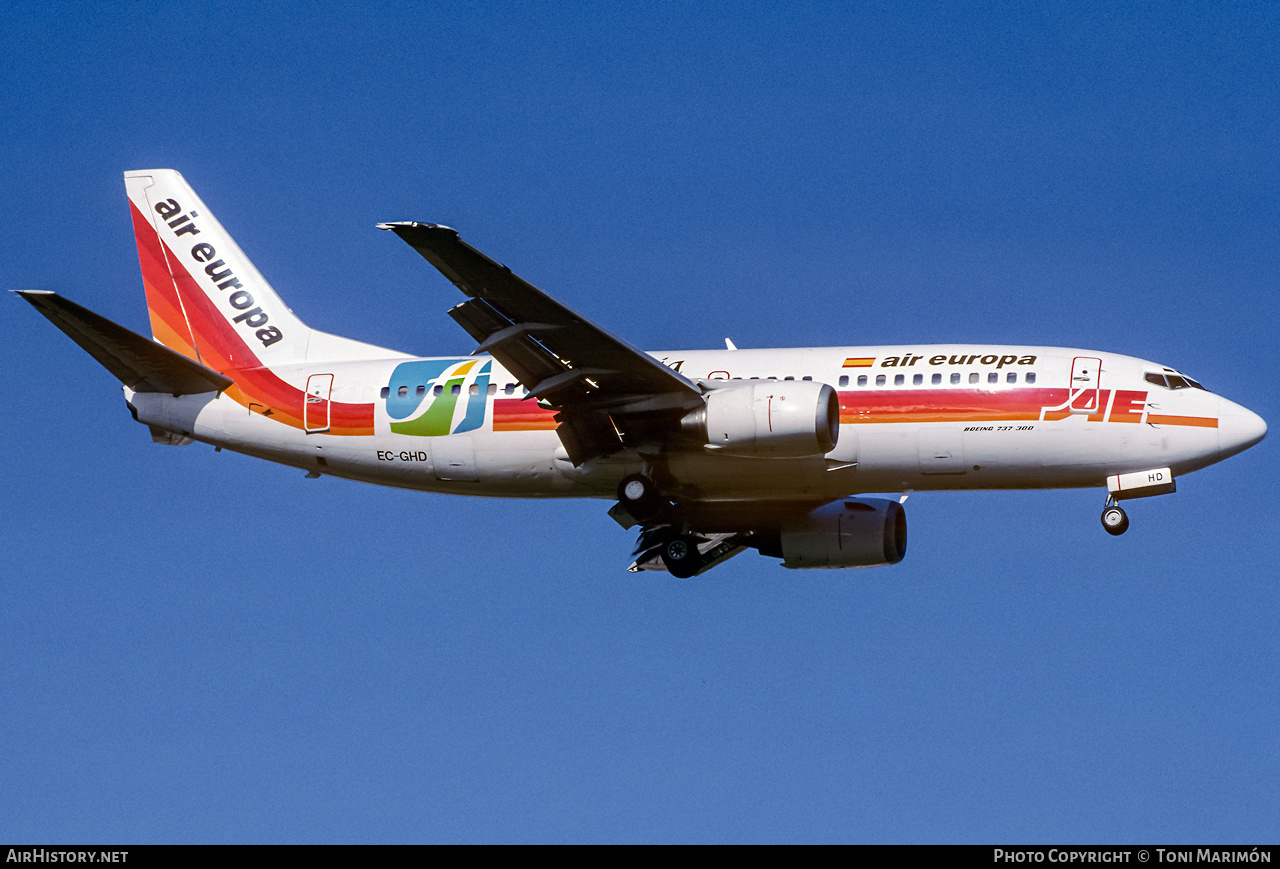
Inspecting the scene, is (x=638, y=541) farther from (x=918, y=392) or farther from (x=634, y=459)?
(x=918, y=392)

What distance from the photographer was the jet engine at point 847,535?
4281 centimetres

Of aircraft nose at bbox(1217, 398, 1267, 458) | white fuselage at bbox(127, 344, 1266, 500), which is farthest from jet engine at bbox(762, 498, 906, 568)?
aircraft nose at bbox(1217, 398, 1267, 458)

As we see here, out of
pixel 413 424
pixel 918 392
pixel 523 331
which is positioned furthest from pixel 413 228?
pixel 918 392

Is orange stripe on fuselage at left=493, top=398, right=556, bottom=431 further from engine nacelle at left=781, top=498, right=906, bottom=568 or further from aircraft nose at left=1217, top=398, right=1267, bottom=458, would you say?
aircraft nose at left=1217, top=398, right=1267, bottom=458

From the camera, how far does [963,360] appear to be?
39.4 m

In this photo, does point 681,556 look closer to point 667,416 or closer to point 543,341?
point 667,416

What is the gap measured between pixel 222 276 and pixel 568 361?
1245cm

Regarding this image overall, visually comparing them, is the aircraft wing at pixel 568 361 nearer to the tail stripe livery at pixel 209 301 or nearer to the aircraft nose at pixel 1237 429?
the tail stripe livery at pixel 209 301

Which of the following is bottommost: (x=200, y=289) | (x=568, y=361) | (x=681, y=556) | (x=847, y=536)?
(x=681, y=556)

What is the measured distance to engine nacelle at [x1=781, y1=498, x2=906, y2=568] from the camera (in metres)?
42.8

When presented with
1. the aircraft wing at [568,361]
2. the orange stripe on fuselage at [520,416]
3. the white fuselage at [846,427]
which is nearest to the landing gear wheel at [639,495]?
the white fuselage at [846,427]

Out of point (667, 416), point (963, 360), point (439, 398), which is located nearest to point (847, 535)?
point (963, 360)

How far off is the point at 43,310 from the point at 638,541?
1527 centimetres

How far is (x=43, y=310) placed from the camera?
38594 millimetres
